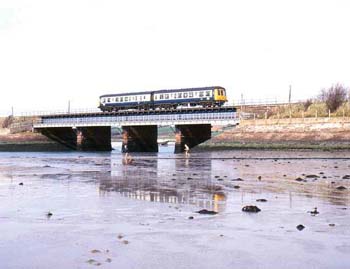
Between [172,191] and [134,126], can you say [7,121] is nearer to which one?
[134,126]

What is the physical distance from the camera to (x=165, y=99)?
78375 mm

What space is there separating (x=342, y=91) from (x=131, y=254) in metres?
76.0

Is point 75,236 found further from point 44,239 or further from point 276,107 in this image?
point 276,107

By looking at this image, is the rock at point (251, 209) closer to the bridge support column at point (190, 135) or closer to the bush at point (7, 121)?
the bridge support column at point (190, 135)

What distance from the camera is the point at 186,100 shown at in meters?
75.1

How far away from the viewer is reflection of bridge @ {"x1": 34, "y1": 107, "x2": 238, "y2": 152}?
7062 cm

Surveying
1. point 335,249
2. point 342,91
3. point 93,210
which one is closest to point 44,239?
point 93,210

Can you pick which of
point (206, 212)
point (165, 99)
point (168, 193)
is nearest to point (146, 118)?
point (165, 99)

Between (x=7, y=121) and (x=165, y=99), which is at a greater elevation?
(x=165, y=99)

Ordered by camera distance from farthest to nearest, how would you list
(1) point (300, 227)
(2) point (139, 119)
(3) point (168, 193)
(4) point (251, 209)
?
(2) point (139, 119), (3) point (168, 193), (4) point (251, 209), (1) point (300, 227)

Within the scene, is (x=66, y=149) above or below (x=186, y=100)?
below

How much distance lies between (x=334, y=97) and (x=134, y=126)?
31.0 meters

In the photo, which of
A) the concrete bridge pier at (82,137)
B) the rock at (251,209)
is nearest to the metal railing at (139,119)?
the concrete bridge pier at (82,137)

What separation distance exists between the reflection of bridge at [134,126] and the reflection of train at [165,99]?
98.7 inches
